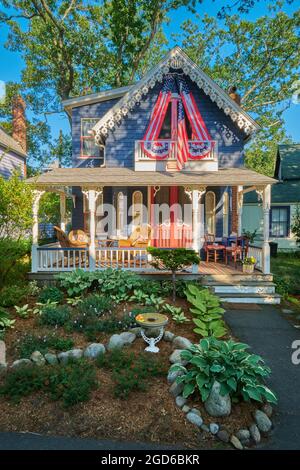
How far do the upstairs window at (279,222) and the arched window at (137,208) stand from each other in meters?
10.7

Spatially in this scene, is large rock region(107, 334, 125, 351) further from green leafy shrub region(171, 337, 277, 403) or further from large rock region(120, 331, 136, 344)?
green leafy shrub region(171, 337, 277, 403)

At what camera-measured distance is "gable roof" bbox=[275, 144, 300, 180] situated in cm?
1953

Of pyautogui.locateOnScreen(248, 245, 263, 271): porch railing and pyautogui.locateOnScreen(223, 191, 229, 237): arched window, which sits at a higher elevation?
pyautogui.locateOnScreen(223, 191, 229, 237): arched window

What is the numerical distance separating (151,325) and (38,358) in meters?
2.06

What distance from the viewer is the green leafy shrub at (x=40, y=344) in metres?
5.14

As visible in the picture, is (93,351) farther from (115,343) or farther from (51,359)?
(51,359)

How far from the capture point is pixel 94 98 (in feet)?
43.2

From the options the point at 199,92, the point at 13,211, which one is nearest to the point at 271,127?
the point at 199,92

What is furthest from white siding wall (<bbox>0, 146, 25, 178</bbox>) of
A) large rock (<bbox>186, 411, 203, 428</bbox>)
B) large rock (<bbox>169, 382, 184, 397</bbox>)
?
large rock (<bbox>186, 411, 203, 428</bbox>)

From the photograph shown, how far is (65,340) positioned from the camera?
18.1 feet

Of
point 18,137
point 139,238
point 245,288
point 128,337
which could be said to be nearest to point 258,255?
point 245,288

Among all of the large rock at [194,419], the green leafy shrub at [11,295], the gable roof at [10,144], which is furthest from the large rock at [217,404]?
the gable roof at [10,144]

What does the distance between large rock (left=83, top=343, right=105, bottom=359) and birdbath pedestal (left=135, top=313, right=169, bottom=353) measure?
0.81m

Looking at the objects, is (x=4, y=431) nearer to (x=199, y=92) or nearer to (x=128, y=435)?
(x=128, y=435)
